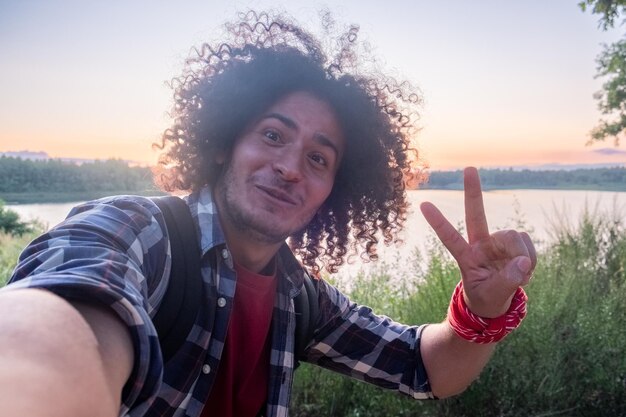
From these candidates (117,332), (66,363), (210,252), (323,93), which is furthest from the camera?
(323,93)

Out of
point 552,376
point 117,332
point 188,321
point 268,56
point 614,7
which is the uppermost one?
point 614,7

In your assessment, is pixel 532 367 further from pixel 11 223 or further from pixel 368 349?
pixel 11 223

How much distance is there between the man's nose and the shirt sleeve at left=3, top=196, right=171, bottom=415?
61cm

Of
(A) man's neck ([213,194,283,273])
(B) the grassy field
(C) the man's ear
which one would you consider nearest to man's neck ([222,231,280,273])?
(A) man's neck ([213,194,283,273])

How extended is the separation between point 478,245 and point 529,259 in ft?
0.57

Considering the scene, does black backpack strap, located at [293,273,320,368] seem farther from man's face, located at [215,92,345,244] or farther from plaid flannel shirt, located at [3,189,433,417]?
man's face, located at [215,92,345,244]

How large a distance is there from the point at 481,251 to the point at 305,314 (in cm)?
66

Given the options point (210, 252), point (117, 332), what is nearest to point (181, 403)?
point (210, 252)

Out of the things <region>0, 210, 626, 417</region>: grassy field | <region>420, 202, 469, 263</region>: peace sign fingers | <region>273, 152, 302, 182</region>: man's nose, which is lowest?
<region>0, 210, 626, 417</region>: grassy field

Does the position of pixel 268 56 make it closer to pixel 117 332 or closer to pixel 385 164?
pixel 385 164

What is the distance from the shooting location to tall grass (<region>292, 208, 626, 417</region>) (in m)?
3.53

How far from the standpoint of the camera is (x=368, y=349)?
7.36 feet

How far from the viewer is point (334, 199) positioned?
2.70m

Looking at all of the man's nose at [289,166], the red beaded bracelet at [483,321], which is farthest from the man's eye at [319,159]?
the red beaded bracelet at [483,321]
